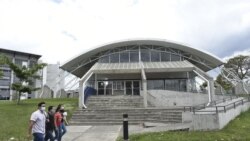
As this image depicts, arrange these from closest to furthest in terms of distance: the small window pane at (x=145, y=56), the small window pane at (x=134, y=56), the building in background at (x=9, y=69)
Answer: the small window pane at (x=145, y=56) → the small window pane at (x=134, y=56) → the building in background at (x=9, y=69)

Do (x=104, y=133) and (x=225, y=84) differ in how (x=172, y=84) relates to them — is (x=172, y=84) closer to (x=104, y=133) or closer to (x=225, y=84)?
(x=225, y=84)

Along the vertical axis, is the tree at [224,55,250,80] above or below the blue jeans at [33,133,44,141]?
above

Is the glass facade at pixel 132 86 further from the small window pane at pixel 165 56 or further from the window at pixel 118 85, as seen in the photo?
the small window pane at pixel 165 56

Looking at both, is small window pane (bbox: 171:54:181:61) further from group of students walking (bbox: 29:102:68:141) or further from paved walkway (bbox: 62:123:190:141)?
group of students walking (bbox: 29:102:68:141)

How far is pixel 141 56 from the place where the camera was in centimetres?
3134

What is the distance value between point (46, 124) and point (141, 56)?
22.9 meters

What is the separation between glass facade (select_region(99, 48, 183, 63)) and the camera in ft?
103

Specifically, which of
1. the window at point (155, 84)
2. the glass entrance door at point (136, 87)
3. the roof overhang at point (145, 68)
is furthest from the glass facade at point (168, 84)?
the roof overhang at point (145, 68)

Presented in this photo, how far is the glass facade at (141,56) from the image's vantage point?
103 feet

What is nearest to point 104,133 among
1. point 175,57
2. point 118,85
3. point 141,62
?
point 141,62

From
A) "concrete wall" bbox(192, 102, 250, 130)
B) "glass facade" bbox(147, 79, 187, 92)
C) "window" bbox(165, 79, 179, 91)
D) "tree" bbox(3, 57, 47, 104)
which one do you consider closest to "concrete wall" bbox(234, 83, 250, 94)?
"glass facade" bbox(147, 79, 187, 92)

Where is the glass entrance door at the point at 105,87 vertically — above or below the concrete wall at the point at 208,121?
above

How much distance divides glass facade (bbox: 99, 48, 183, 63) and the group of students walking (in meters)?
21.0

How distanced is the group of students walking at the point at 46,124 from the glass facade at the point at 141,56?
2102cm
